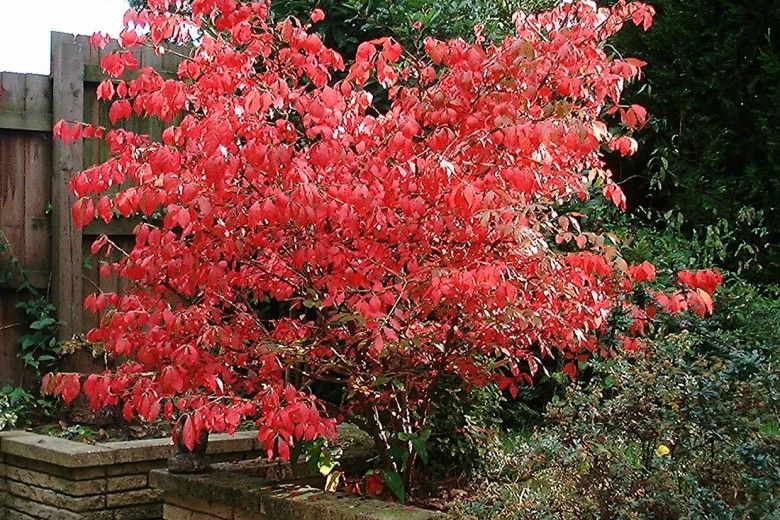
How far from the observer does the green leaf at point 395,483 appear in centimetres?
442

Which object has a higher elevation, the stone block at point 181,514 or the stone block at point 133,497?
the stone block at point 181,514

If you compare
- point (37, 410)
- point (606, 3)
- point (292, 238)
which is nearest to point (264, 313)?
point (37, 410)

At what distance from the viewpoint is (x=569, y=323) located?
169 inches

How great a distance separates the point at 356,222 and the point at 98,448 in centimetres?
219

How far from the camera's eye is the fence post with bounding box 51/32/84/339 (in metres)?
6.62

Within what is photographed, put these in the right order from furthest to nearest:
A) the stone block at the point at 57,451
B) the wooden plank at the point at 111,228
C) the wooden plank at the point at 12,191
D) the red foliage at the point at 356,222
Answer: the wooden plank at the point at 111,228 < the wooden plank at the point at 12,191 < the stone block at the point at 57,451 < the red foliage at the point at 356,222

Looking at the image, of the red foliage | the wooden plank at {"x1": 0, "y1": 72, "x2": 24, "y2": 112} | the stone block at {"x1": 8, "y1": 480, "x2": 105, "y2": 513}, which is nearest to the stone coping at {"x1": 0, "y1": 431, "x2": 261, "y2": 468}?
the stone block at {"x1": 8, "y1": 480, "x2": 105, "y2": 513}

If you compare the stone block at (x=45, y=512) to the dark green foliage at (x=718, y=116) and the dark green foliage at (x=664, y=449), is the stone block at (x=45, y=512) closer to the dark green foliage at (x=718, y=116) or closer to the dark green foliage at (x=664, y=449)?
the dark green foliage at (x=664, y=449)

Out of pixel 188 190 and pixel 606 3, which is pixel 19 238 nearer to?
pixel 188 190

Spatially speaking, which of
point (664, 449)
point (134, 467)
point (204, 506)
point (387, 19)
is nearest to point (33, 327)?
point (134, 467)

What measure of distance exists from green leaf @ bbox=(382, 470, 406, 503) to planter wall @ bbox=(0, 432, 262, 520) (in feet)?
4.42

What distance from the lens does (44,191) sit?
6.66 m

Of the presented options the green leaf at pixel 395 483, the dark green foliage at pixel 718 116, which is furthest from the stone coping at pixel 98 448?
the dark green foliage at pixel 718 116

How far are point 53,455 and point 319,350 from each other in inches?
68.9
